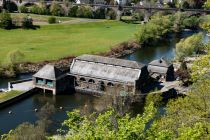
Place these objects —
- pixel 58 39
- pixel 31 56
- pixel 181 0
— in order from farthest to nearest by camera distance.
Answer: pixel 181 0, pixel 58 39, pixel 31 56

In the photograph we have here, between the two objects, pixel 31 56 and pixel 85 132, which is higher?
pixel 85 132

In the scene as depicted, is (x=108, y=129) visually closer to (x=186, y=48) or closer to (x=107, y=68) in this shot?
(x=107, y=68)

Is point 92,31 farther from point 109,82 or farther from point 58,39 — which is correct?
point 109,82

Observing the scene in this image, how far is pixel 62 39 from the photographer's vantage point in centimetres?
10288

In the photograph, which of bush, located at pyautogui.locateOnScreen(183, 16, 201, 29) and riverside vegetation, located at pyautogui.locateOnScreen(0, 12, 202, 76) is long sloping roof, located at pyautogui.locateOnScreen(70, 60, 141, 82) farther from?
bush, located at pyautogui.locateOnScreen(183, 16, 201, 29)

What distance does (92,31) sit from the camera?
381 feet

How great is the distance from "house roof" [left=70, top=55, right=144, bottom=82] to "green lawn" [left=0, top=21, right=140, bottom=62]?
15.1m

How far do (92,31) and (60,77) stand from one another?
5358 cm

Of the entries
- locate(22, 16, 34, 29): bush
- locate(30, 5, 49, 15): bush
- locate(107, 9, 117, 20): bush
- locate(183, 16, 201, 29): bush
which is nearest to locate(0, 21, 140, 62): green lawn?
locate(22, 16, 34, 29): bush

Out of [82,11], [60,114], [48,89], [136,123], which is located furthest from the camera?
[82,11]

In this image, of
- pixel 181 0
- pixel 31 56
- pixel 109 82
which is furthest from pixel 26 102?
pixel 181 0

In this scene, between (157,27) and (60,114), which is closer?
(60,114)

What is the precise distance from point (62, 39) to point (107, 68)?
131ft

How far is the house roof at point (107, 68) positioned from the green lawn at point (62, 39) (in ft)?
49.4
